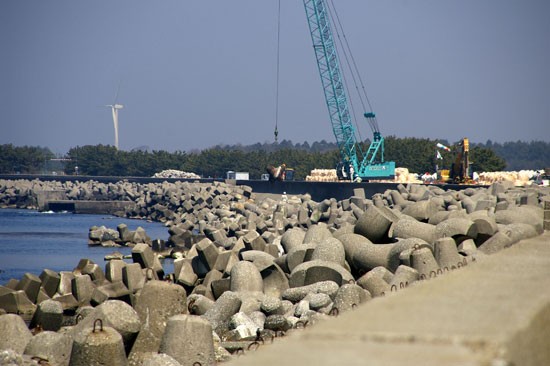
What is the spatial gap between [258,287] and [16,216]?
56.7m

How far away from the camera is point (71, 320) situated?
13.2 metres

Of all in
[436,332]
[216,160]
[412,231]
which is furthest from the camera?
[216,160]

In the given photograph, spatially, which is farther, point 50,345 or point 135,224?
point 135,224

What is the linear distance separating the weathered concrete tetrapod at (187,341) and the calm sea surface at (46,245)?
1681 cm

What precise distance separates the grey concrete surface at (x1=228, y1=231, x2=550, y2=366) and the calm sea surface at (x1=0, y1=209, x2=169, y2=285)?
21024 mm

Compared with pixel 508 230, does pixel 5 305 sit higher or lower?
lower

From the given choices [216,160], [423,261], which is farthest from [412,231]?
[216,160]

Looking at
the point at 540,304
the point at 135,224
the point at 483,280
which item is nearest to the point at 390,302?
the point at 540,304

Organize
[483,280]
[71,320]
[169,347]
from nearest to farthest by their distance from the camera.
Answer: [483,280] < [169,347] < [71,320]

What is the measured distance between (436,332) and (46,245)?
3573 cm

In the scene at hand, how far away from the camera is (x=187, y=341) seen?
8.01 meters

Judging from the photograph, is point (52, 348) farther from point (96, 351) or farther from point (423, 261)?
point (423, 261)

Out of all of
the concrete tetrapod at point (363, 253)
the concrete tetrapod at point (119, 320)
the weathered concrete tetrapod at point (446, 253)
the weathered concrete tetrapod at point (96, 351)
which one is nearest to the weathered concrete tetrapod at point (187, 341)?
the weathered concrete tetrapod at point (96, 351)

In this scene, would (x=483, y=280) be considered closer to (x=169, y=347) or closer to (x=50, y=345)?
(x=169, y=347)
